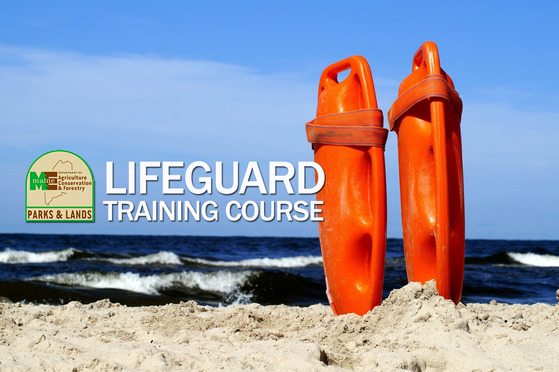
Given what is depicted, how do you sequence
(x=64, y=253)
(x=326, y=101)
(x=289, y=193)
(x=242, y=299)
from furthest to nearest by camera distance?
(x=64, y=253) < (x=242, y=299) < (x=289, y=193) < (x=326, y=101)

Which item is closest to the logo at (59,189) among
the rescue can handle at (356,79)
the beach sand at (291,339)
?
the beach sand at (291,339)

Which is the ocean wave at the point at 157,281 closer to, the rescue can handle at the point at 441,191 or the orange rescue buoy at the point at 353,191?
the orange rescue buoy at the point at 353,191

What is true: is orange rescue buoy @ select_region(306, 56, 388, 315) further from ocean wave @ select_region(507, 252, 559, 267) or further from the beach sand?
ocean wave @ select_region(507, 252, 559, 267)

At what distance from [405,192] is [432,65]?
2.75ft

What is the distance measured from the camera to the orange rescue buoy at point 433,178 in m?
3.66

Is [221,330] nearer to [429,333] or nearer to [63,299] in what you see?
[429,333]

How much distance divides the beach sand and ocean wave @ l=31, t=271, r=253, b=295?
18.8ft

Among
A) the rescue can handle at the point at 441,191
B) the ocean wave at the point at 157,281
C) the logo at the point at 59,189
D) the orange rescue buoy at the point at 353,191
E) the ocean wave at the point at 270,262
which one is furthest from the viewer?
the ocean wave at the point at 270,262

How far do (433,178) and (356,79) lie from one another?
0.85 m

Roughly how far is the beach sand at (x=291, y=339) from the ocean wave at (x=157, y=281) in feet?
18.8

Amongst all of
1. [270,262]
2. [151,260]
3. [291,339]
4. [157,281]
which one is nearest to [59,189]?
[157,281]

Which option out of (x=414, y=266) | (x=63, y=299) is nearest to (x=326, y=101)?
(x=414, y=266)

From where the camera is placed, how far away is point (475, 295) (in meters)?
8.80

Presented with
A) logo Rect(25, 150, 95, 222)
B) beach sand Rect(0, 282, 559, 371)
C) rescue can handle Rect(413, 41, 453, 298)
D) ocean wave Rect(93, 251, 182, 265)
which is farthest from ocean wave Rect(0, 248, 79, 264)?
rescue can handle Rect(413, 41, 453, 298)
